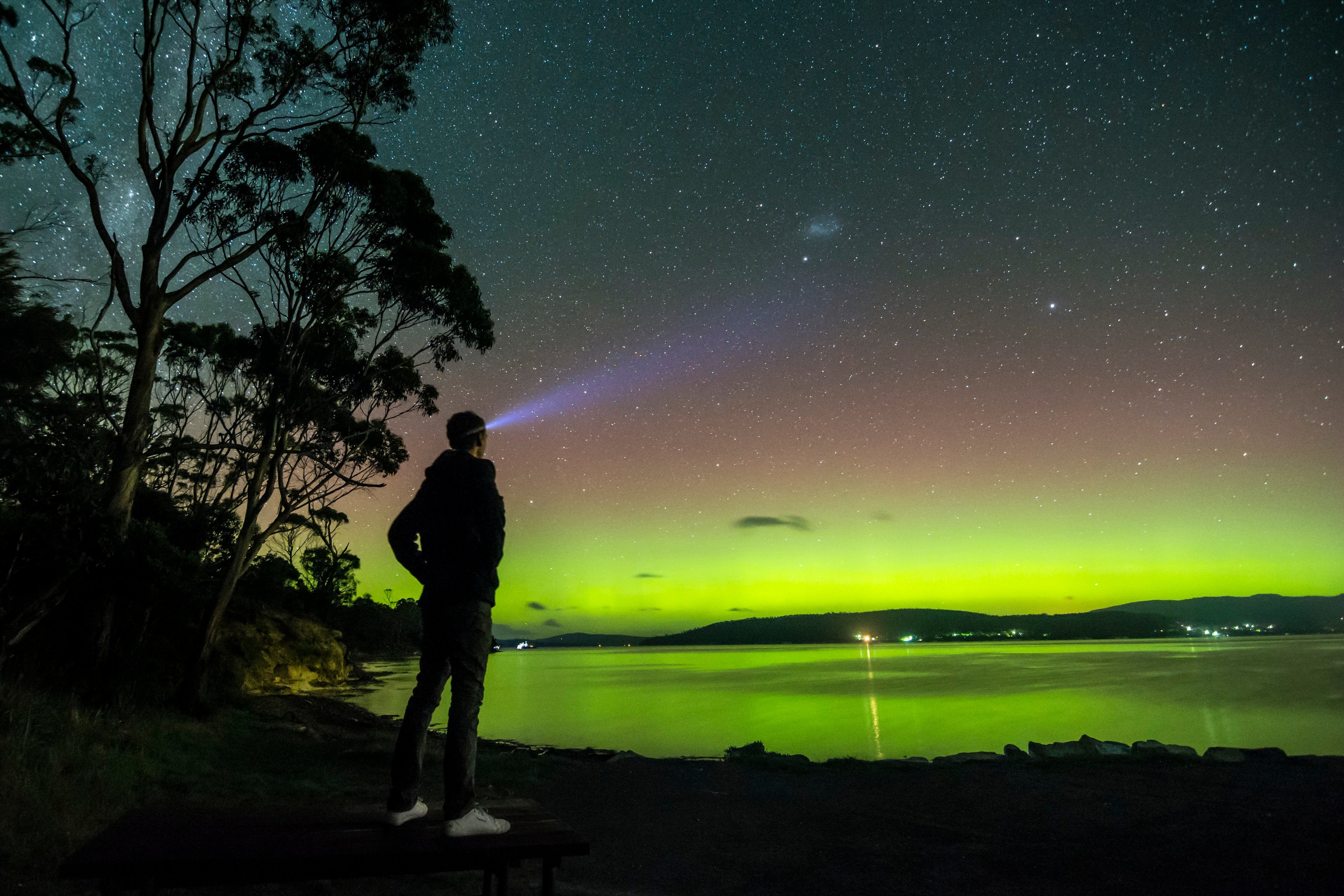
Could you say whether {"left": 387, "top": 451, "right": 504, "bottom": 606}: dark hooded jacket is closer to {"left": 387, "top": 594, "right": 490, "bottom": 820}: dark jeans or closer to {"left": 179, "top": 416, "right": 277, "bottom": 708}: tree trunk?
{"left": 387, "top": 594, "right": 490, "bottom": 820}: dark jeans

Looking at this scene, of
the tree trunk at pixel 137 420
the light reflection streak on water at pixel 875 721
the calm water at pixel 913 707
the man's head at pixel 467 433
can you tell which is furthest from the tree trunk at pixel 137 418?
the light reflection streak on water at pixel 875 721

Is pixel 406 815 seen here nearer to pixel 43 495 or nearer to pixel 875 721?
pixel 43 495

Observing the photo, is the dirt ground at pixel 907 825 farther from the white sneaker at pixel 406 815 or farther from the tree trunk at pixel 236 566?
the tree trunk at pixel 236 566

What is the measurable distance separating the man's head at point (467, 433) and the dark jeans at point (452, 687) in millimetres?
733

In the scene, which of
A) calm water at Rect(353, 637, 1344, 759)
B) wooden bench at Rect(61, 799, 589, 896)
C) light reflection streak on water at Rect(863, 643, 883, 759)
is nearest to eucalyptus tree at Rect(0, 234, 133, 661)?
wooden bench at Rect(61, 799, 589, 896)

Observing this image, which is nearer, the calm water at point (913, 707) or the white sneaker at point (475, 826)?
the white sneaker at point (475, 826)

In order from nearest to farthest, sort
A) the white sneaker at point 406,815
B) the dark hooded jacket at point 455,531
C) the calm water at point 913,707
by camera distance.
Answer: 1. the white sneaker at point 406,815
2. the dark hooded jacket at point 455,531
3. the calm water at point 913,707

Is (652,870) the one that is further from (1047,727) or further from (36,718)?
(1047,727)

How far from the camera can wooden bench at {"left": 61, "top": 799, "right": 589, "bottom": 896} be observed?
7.63 feet

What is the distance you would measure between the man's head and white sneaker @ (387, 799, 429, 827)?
5.09ft

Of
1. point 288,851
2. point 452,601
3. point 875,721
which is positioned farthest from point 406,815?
point 875,721

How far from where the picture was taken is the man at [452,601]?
3010 millimetres

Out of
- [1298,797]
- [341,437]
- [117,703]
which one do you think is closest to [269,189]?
[341,437]

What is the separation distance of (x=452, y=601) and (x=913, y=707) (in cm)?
2317
